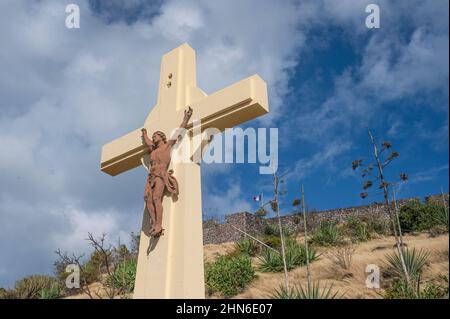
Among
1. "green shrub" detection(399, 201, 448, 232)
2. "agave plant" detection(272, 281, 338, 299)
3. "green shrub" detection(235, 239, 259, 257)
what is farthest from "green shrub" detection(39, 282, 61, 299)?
"green shrub" detection(399, 201, 448, 232)

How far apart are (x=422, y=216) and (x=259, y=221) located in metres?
7.95

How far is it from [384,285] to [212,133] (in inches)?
268

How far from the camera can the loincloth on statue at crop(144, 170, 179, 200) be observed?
Answer: 3.94 meters

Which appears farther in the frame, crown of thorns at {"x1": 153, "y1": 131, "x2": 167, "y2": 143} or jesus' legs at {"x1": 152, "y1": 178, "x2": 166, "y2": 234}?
crown of thorns at {"x1": 153, "y1": 131, "x2": 167, "y2": 143}

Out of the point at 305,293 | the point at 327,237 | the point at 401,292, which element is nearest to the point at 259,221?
the point at 327,237

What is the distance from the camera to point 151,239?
3.97 metres

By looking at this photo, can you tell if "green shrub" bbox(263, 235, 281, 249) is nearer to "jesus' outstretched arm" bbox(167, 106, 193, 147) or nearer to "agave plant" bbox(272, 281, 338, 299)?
"agave plant" bbox(272, 281, 338, 299)

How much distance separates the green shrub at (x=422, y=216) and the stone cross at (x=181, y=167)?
13.4 metres

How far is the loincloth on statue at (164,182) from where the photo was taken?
394cm

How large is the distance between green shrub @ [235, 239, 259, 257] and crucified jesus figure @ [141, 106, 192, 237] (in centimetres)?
1161

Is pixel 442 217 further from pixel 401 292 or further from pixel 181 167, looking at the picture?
pixel 181 167

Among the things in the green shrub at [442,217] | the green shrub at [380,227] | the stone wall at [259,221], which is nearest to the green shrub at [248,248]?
the stone wall at [259,221]
